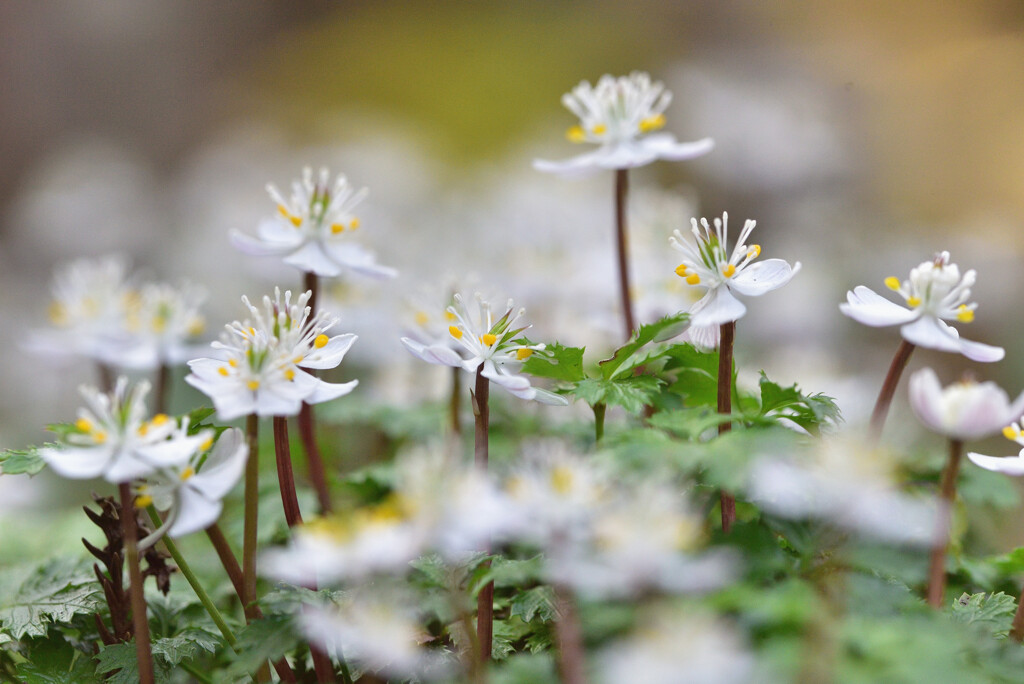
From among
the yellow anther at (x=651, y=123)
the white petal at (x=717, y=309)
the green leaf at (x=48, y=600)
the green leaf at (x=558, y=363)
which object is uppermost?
the yellow anther at (x=651, y=123)

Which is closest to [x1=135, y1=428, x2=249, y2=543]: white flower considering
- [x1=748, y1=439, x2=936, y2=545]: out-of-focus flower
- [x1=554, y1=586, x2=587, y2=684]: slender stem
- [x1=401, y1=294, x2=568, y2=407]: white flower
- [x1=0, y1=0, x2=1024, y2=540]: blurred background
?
[x1=401, y1=294, x2=568, y2=407]: white flower

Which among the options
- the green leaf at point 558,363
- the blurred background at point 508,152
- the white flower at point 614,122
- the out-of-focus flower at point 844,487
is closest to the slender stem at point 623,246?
the white flower at point 614,122

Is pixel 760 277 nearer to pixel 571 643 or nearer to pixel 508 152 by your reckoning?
pixel 571 643

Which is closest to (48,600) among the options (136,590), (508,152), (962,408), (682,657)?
(136,590)

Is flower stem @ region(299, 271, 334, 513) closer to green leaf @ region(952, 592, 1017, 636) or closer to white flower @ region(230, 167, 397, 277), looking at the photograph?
white flower @ region(230, 167, 397, 277)

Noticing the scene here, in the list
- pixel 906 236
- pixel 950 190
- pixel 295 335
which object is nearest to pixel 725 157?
pixel 906 236

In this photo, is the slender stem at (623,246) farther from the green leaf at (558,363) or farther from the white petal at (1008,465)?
the white petal at (1008,465)

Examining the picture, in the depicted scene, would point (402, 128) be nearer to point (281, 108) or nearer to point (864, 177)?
point (281, 108)
